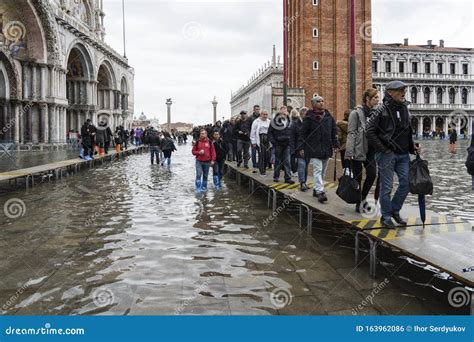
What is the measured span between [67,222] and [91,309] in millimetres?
4078

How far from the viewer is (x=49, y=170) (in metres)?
13.6

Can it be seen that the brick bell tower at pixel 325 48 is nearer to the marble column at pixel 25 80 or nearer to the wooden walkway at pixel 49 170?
the wooden walkway at pixel 49 170

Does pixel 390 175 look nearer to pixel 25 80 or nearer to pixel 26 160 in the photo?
pixel 26 160

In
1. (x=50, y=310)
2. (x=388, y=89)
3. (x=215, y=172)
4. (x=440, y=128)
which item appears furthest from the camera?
(x=440, y=128)

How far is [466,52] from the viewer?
247 feet

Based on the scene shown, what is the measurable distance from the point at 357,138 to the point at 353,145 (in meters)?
0.11

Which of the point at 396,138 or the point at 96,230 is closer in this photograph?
the point at 396,138

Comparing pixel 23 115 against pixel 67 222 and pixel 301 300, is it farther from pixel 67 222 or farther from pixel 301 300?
pixel 301 300

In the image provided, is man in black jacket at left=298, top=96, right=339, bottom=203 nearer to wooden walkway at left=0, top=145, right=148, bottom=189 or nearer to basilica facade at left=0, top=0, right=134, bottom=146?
wooden walkway at left=0, top=145, right=148, bottom=189

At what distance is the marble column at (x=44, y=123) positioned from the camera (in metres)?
29.8

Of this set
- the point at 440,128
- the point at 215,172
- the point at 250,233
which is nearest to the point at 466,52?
the point at 440,128

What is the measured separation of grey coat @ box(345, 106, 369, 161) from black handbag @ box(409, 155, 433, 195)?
2.85 feet

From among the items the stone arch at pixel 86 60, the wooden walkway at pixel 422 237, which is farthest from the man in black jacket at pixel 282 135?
the stone arch at pixel 86 60

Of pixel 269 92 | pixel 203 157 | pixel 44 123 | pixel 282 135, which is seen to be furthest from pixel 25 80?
pixel 282 135
